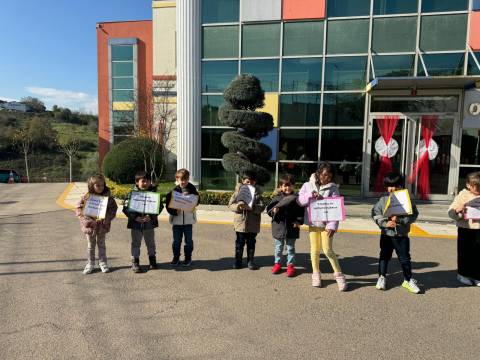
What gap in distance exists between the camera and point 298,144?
12.1 m

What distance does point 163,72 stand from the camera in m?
20.7

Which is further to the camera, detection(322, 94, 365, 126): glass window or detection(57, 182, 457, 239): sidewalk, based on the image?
detection(322, 94, 365, 126): glass window

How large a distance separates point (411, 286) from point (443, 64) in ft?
30.1

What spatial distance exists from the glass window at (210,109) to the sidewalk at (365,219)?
12.1ft

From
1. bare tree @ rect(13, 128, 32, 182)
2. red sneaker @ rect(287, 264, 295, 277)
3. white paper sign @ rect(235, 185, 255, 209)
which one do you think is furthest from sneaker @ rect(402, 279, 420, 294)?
bare tree @ rect(13, 128, 32, 182)

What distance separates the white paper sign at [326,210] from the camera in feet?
14.6

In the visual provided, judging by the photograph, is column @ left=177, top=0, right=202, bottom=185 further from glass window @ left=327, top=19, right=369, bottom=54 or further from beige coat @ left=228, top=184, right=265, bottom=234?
beige coat @ left=228, top=184, right=265, bottom=234

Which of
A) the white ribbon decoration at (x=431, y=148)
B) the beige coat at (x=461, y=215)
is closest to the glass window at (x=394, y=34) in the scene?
the white ribbon decoration at (x=431, y=148)

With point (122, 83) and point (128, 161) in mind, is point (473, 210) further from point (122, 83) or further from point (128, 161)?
point (122, 83)

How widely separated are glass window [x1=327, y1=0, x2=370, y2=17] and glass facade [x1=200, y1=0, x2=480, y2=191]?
3 cm

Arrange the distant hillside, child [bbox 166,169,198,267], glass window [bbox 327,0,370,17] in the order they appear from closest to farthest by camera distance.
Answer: child [bbox 166,169,198,267] < glass window [bbox 327,0,370,17] < the distant hillside

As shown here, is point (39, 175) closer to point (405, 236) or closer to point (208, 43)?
point (208, 43)

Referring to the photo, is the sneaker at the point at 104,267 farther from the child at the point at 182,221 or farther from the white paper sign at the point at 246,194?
the white paper sign at the point at 246,194

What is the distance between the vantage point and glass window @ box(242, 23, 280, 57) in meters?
11.9
